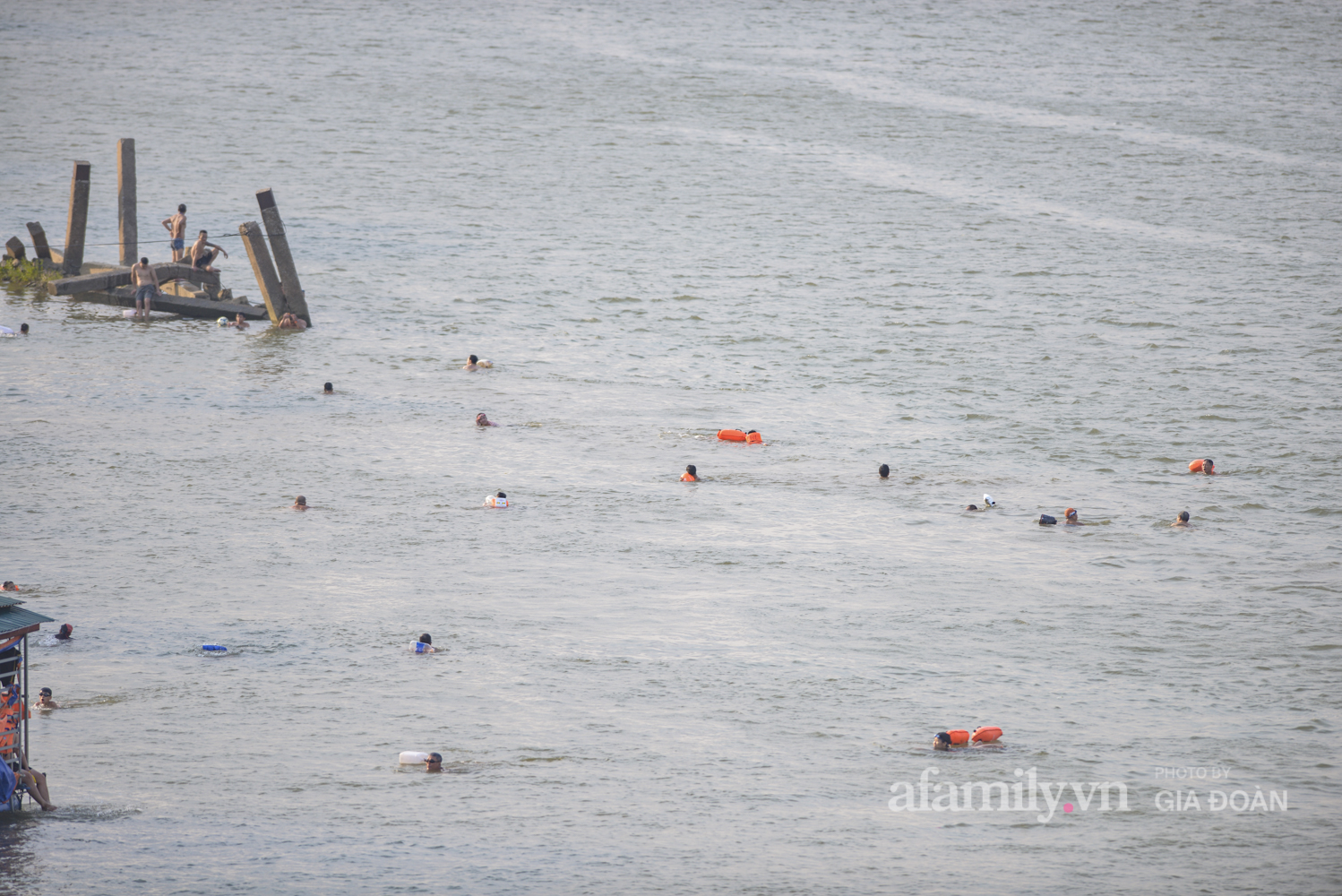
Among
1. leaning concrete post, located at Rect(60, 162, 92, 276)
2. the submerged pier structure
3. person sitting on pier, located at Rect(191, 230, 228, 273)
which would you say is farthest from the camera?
leaning concrete post, located at Rect(60, 162, 92, 276)

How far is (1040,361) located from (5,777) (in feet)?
75.2

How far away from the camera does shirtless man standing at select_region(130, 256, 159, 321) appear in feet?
102

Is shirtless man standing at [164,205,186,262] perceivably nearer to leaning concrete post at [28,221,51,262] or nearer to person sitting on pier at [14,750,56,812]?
leaning concrete post at [28,221,51,262]

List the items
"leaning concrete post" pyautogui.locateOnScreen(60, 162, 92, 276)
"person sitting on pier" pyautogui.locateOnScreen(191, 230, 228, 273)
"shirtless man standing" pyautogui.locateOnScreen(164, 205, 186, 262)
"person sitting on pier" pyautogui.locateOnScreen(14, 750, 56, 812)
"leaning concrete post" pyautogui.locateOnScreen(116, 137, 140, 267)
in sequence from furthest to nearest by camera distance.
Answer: "leaning concrete post" pyautogui.locateOnScreen(116, 137, 140, 267)
"shirtless man standing" pyautogui.locateOnScreen(164, 205, 186, 262)
"leaning concrete post" pyautogui.locateOnScreen(60, 162, 92, 276)
"person sitting on pier" pyautogui.locateOnScreen(191, 230, 228, 273)
"person sitting on pier" pyautogui.locateOnScreen(14, 750, 56, 812)

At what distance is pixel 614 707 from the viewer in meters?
15.4

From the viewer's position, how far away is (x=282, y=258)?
30672mm

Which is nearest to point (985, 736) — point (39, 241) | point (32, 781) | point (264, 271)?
point (32, 781)

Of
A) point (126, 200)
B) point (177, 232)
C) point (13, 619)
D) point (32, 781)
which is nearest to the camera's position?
point (13, 619)

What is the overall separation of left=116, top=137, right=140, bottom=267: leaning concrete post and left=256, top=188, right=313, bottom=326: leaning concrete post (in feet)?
12.6

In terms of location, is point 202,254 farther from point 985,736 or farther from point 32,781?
point 985,736

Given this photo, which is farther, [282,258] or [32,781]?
[282,258]

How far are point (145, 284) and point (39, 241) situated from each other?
383cm

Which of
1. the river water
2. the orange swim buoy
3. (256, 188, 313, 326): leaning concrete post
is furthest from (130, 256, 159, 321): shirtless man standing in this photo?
the orange swim buoy

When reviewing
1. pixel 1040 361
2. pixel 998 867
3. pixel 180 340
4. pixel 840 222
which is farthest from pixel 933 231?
pixel 998 867
